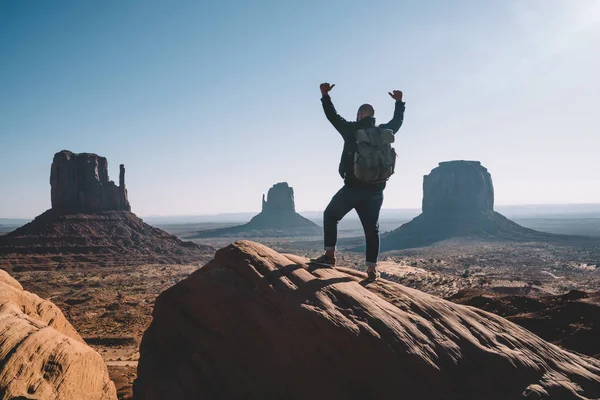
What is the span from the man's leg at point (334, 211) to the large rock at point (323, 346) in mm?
479

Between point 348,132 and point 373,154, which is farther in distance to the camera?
point 348,132

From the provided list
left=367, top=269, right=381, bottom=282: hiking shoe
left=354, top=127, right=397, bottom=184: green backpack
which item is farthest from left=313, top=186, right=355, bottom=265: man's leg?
left=367, top=269, right=381, bottom=282: hiking shoe

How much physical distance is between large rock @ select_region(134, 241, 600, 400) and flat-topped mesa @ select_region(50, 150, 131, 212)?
8654cm

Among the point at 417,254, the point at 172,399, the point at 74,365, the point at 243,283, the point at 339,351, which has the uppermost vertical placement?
the point at 243,283

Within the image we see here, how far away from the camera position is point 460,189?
12394cm

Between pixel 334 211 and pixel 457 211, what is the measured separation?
424ft

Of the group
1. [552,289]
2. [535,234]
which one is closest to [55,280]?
[552,289]

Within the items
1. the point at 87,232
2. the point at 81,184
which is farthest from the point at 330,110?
the point at 81,184

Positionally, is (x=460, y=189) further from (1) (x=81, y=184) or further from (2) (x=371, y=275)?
(2) (x=371, y=275)

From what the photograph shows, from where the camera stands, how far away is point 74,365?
22.1 ft

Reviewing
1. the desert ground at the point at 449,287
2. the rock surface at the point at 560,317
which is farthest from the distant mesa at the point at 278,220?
the rock surface at the point at 560,317

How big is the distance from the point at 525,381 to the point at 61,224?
273ft

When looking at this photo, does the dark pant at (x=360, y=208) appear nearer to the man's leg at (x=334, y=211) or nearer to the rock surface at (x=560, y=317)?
the man's leg at (x=334, y=211)

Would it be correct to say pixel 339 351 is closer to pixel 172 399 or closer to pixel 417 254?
pixel 172 399
